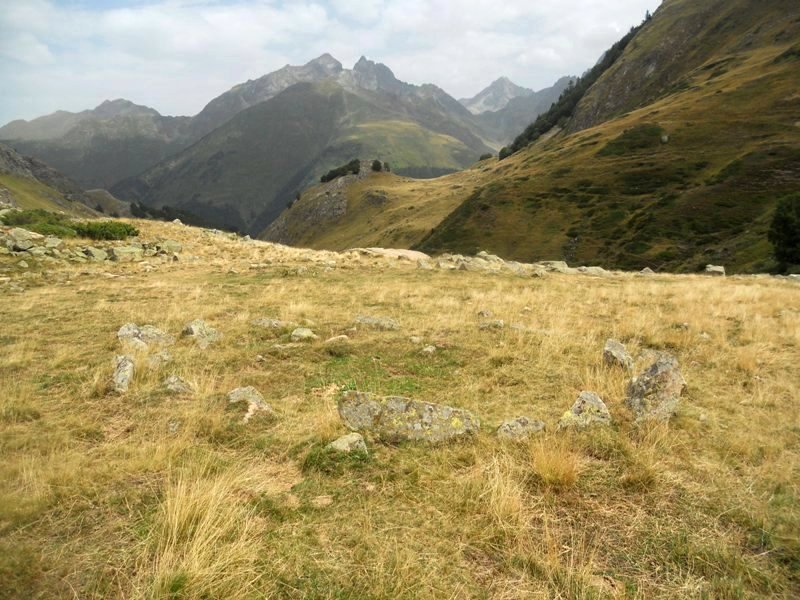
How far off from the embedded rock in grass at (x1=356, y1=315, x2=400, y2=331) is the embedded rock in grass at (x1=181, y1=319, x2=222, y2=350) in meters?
3.72

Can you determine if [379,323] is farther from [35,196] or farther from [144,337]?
[35,196]

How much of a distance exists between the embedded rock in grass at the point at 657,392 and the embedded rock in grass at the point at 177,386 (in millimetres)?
7039

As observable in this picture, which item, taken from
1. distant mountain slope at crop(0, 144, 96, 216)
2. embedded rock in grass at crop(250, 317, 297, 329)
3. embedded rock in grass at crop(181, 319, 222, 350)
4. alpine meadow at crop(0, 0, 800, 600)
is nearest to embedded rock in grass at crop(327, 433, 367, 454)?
alpine meadow at crop(0, 0, 800, 600)

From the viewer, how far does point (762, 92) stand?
262 ft

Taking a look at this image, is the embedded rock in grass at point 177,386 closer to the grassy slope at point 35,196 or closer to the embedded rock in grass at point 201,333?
the embedded rock in grass at point 201,333

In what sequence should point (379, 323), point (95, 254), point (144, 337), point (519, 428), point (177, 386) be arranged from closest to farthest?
point (519, 428), point (177, 386), point (144, 337), point (379, 323), point (95, 254)

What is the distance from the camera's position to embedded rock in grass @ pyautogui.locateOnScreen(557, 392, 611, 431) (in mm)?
5770

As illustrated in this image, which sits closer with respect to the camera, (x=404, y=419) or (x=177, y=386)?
(x=404, y=419)

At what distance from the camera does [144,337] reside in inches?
405

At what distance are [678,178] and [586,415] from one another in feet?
269

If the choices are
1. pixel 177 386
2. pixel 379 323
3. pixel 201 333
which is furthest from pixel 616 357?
pixel 201 333

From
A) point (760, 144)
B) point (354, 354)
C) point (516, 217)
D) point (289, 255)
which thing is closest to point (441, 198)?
point (516, 217)

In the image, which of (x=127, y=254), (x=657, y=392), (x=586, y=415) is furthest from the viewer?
(x=127, y=254)

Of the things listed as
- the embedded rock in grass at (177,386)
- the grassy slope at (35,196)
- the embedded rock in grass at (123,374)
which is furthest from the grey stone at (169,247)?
the grassy slope at (35,196)
